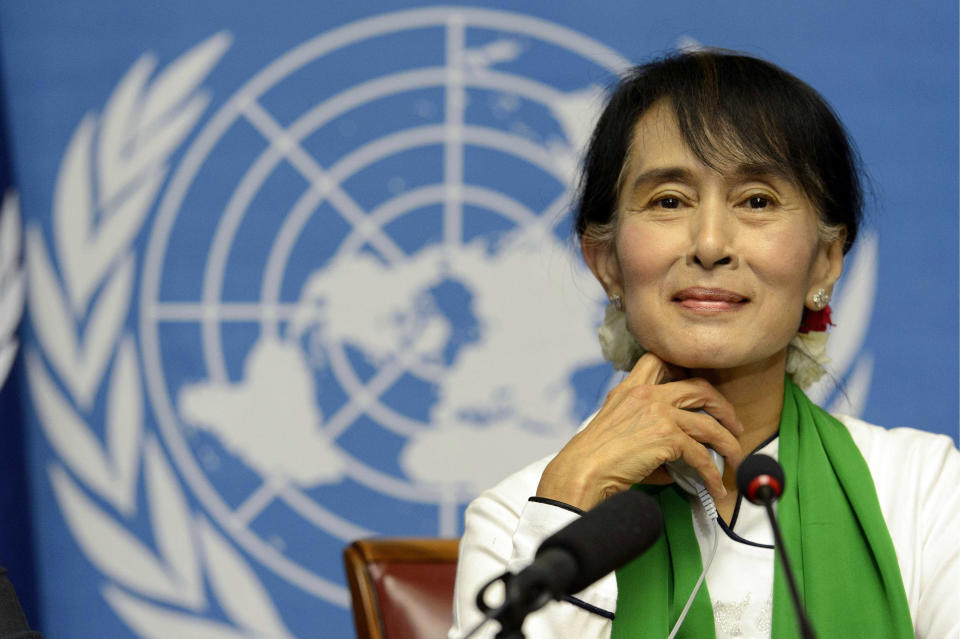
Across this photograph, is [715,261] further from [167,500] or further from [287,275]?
[167,500]

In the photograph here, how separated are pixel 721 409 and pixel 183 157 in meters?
1.56

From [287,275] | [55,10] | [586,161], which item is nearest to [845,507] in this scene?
[586,161]

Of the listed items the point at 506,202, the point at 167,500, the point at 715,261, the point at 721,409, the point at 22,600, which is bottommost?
the point at 22,600

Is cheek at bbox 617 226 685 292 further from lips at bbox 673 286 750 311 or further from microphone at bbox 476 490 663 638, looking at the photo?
microphone at bbox 476 490 663 638

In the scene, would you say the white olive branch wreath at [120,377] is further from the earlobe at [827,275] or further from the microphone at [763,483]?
the microphone at [763,483]

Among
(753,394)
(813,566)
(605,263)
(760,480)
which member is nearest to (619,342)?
(605,263)

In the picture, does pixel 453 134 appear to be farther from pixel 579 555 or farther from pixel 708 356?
pixel 579 555

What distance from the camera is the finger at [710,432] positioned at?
5.11ft

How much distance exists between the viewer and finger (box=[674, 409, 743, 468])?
61.3 inches

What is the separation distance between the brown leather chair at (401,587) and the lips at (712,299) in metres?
0.66

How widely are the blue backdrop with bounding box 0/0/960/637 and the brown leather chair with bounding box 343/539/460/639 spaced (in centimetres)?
69

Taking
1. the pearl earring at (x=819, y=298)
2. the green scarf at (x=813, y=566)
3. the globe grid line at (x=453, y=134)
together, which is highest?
the globe grid line at (x=453, y=134)

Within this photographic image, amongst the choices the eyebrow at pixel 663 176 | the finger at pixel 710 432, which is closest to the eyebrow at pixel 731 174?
the eyebrow at pixel 663 176

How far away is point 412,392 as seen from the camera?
2.56 metres
